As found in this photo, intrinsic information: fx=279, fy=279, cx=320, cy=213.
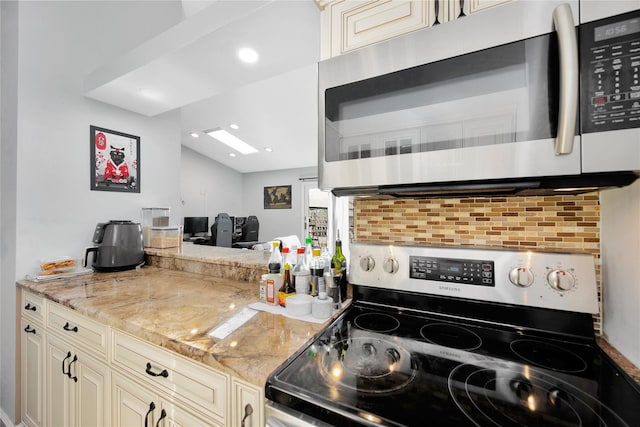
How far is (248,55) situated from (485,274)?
57.0 inches

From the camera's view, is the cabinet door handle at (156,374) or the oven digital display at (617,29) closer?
the oven digital display at (617,29)

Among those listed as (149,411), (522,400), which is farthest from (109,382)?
(522,400)

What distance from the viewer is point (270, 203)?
7.78m

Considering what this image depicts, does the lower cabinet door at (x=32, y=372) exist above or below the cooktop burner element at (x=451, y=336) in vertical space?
below

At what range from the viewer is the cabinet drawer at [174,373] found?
746 millimetres

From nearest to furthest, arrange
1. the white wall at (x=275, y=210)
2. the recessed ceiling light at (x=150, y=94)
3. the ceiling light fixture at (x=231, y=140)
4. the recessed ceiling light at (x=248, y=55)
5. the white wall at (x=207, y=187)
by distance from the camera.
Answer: the recessed ceiling light at (x=248, y=55)
the recessed ceiling light at (x=150, y=94)
the ceiling light fixture at (x=231, y=140)
the white wall at (x=207, y=187)
the white wall at (x=275, y=210)

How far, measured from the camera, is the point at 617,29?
1.85ft

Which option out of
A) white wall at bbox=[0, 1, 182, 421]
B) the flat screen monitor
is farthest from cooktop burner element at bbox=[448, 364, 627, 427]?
the flat screen monitor

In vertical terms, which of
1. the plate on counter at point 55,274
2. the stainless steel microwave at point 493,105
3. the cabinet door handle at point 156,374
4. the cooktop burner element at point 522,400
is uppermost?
the stainless steel microwave at point 493,105

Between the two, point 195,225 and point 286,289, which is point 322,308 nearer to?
point 286,289

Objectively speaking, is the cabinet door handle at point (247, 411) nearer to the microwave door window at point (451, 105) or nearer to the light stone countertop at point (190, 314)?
the light stone countertop at point (190, 314)

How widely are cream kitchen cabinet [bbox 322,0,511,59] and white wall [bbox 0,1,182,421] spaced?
1.77m

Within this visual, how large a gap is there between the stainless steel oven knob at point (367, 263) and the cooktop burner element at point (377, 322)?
17cm

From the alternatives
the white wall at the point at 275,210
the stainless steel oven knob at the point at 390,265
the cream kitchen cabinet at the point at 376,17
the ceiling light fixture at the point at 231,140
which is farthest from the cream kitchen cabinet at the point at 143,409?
the white wall at the point at 275,210
